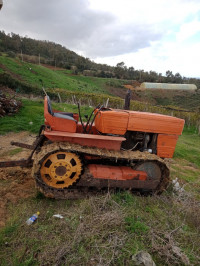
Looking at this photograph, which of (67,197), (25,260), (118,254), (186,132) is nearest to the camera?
(25,260)

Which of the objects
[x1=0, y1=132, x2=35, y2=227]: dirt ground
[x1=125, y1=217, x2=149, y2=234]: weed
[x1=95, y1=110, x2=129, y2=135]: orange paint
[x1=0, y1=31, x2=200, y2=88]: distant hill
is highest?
[x1=0, y1=31, x2=200, y2=88]: distant hill

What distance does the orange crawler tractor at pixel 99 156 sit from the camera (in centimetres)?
298

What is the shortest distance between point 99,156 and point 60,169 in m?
0.75

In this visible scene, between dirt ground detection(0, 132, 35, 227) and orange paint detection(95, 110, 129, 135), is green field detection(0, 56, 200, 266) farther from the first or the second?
orange paint detection(95, 110, 129, 135)

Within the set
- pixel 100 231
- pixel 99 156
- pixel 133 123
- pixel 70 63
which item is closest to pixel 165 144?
pixel 133 123

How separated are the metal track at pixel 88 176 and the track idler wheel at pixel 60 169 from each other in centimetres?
7

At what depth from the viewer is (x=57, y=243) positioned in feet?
7.03

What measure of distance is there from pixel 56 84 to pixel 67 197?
2628 centimetres

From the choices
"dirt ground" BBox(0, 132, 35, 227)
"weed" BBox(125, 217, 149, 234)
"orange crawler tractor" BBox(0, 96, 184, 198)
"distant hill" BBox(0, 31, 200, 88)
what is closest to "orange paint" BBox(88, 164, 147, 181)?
"orange crawler tractor" BBox(0, 96, 184, 198)

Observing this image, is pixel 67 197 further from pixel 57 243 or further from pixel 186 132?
pixel 186 132

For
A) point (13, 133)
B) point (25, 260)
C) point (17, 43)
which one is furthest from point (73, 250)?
point (17, 43)

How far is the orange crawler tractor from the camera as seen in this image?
9.78ft

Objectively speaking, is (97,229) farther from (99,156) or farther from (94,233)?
(99,156)

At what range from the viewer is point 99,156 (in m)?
3.26
